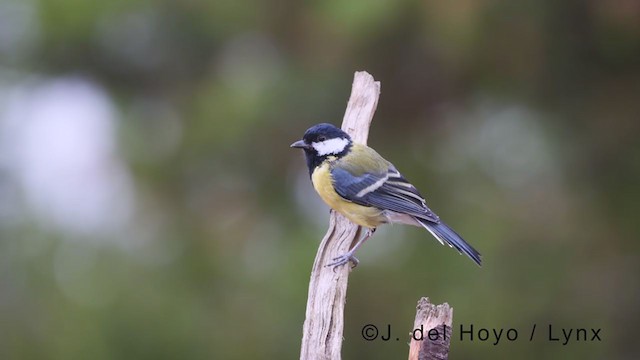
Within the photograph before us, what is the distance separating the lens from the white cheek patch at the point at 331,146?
292 centimetres

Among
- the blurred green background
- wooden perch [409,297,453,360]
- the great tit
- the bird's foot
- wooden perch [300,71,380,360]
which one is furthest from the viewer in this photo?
the blurred green background

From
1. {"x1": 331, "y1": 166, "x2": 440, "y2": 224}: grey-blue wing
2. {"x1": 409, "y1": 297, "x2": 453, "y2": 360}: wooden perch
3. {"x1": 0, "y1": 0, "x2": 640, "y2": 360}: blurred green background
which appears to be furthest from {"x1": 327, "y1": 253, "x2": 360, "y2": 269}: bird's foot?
{"x1": 0, "y1": 0, "x2": 640, "y2": 360}: blurred green background

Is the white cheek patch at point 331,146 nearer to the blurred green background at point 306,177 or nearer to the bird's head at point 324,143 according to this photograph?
the bird's head at point 324,143

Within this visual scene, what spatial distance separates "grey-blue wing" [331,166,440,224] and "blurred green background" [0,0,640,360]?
2.65 ft

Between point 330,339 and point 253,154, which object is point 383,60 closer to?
point 253,154

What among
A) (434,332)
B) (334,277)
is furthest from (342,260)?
(434,332)

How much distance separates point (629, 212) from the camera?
3713 millimetres

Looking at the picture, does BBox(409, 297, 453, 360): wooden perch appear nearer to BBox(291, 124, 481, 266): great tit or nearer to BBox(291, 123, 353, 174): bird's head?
BBox(291, 124, 481, 266): great tit

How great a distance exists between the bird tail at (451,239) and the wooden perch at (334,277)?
247 millimetres

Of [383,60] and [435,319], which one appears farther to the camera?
[383,60]

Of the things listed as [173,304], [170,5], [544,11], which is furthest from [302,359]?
[170,5]

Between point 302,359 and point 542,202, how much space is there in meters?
1.75

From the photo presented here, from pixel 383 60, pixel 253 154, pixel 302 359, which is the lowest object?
pixel 302 359

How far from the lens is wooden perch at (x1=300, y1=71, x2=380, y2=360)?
2332 mm
